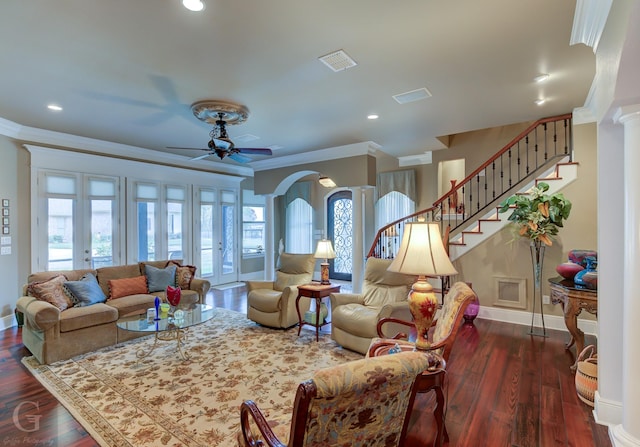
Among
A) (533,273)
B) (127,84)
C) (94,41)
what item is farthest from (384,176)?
(94,41)

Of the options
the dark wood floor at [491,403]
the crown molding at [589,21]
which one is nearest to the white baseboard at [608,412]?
the dark wood floor at [491,403]

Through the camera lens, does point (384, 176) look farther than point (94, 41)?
Yes

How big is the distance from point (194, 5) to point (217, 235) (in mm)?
6162

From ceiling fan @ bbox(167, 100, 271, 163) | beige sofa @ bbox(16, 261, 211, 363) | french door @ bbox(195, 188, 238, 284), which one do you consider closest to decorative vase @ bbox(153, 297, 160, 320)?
beige sofa @ bbox(16, 261, 211, 363)

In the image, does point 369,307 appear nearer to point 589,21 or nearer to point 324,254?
point 324,254

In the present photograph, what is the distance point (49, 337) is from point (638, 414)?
5084mm

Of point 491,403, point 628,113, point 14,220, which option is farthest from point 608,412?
point 14,220

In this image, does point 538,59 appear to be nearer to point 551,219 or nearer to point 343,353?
point 551,219

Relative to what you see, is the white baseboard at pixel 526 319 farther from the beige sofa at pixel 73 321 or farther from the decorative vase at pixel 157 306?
the beige sofa at pixel 73 321

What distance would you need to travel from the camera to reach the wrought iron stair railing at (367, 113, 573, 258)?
5123 mm

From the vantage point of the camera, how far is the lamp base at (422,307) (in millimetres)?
2207

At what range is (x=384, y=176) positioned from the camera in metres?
7.81

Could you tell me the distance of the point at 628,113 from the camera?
6.64 ft

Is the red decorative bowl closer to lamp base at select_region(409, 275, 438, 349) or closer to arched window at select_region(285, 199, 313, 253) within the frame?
lamp base at select_region(409, 275, 438, 349)
